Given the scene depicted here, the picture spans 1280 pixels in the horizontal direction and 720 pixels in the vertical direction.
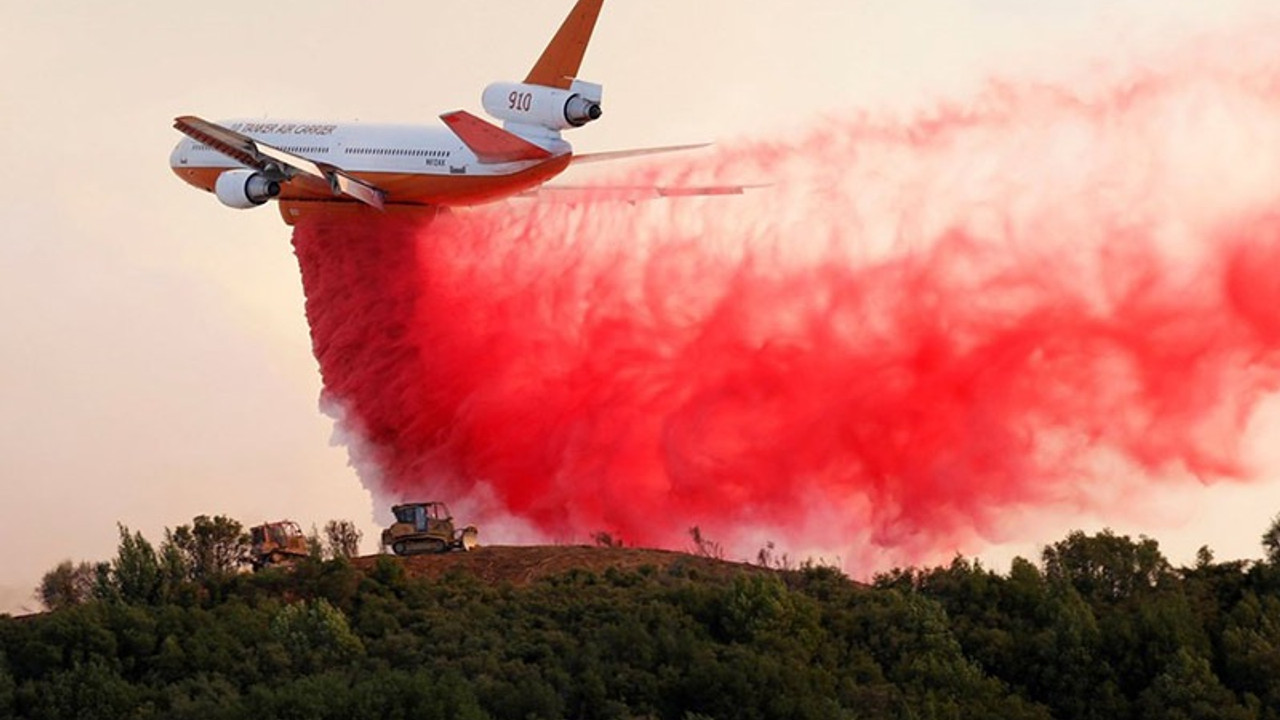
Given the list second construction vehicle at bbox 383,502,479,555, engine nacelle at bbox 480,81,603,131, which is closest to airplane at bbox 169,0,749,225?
engine nacelle at bbox 480,81,603,131

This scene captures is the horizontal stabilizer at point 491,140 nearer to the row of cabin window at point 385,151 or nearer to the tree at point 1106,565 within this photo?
the row of cabin window at point 385,151

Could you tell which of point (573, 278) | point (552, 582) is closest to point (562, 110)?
point (573, 278)

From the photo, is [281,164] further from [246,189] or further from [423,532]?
[423,532]

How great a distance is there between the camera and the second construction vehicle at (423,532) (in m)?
117

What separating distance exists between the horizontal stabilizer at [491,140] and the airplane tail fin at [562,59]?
219 centimetres

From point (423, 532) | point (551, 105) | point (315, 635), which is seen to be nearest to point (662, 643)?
point (315, 635)

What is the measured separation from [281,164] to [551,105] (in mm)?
12905

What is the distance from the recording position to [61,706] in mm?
102938

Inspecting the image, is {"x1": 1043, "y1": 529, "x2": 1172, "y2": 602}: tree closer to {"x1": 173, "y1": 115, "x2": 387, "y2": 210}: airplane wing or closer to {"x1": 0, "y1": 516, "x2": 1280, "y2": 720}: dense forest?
{"x1": 0, "y1": 516, "x2": 1280, "y2": 720}: dense forest

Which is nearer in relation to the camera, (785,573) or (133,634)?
(133,634)

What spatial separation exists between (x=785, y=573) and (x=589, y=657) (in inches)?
584

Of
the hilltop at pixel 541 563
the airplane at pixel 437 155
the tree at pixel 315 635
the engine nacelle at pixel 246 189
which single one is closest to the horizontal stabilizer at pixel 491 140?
the airplane at pixel 437 155

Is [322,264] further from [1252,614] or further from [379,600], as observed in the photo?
[1252,614]

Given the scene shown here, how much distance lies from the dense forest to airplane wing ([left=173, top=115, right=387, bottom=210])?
54.1ft
